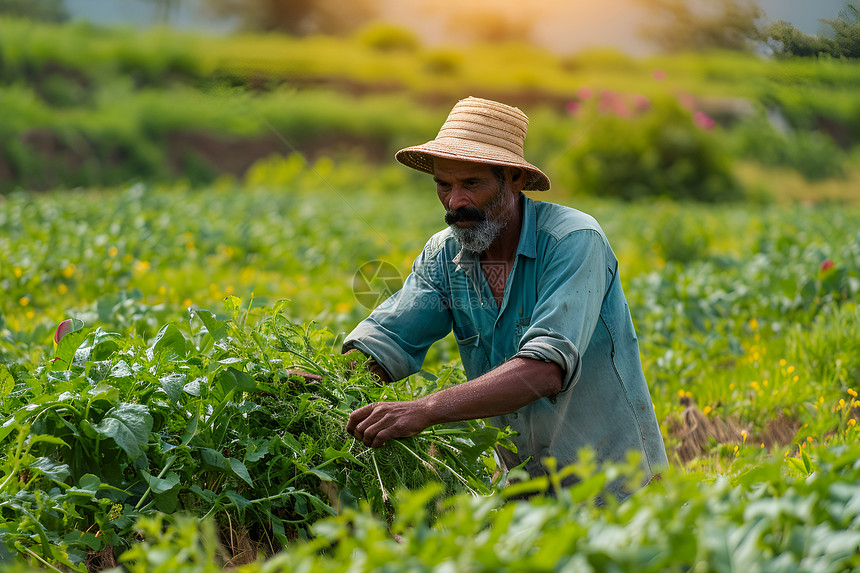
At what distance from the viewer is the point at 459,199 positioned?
2.61 metres

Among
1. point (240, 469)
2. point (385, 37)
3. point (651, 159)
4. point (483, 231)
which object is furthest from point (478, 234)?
point (385, 37)

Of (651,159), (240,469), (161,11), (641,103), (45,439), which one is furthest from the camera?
(651,159)

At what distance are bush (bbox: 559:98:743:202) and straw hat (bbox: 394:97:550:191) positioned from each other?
14.7 meters

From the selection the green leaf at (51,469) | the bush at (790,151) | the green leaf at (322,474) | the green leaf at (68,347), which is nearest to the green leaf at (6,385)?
the green leaf at (68,347)

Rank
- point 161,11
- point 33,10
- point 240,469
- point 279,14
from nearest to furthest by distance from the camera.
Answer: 1. point 240,469
2. point 161,11
3. point 279,14
4. point 33,10

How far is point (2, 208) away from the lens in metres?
8.16

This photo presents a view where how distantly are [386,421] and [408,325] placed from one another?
634 millimetres

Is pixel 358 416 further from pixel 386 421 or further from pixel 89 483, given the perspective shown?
pixel 89 483

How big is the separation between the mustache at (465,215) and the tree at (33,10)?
24.5m

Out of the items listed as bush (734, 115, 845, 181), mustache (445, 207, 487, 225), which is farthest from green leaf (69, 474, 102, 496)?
bush (734, 115, 845, 181)

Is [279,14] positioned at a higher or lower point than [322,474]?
higher

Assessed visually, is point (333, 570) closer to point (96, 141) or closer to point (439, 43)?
point (96, 141)

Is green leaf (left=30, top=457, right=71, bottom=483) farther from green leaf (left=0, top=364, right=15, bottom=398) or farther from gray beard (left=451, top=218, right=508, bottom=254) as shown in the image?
gray beard (left=451, top=218, right=508, bottom=254)

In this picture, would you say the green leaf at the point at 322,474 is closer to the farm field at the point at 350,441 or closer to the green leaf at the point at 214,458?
the farm field at the point at 350,441
